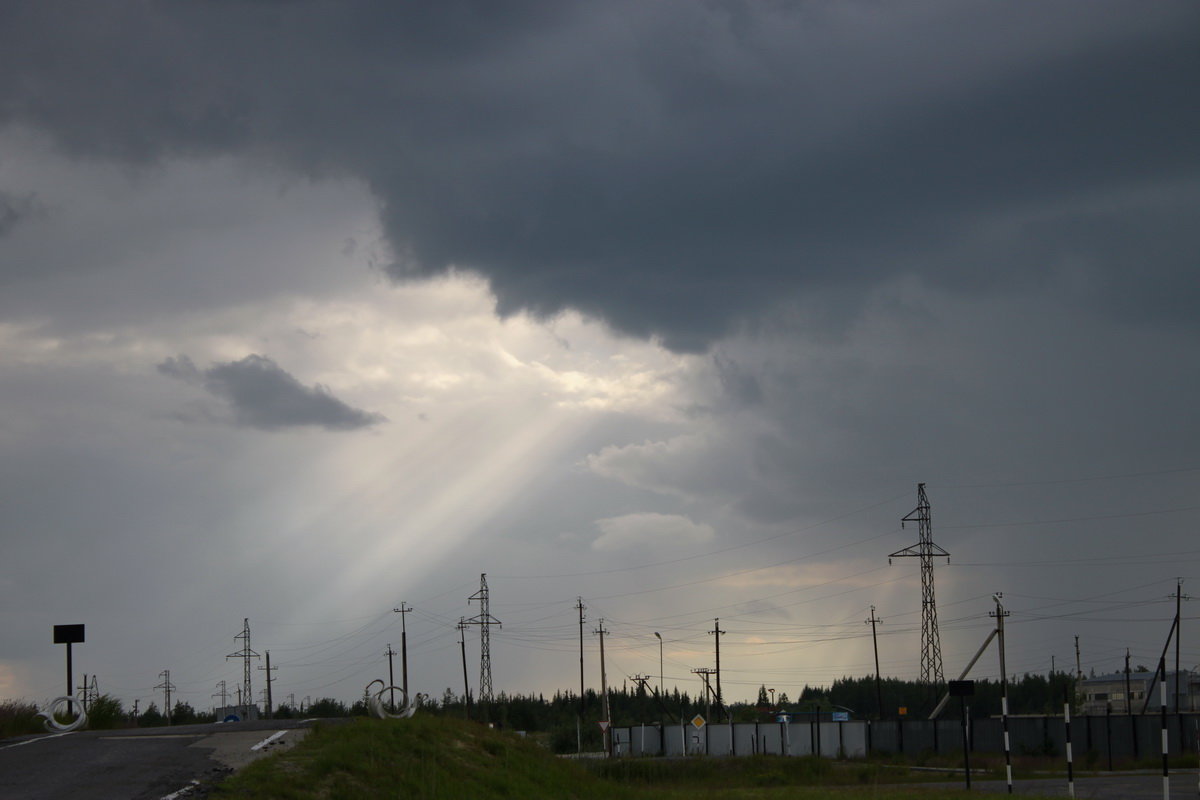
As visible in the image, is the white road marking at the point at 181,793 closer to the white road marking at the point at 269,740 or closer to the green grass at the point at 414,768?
the green grass at the point at 414,768

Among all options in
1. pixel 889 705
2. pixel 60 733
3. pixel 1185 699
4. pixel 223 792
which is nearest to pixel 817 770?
pixel 60 733

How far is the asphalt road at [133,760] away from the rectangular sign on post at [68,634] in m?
5.26

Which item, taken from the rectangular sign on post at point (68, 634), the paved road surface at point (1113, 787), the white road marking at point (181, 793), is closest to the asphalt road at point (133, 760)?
the white road marking at point (181, 793)

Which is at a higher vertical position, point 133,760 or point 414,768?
point 133,760

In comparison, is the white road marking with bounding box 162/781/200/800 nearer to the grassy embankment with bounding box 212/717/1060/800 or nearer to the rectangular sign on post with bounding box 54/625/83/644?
the grassy embankment with bounding box 212/717/1060/800

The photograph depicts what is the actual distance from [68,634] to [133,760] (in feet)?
36.5

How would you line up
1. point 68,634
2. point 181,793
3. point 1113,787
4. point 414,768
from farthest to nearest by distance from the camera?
point 1113,787, point 68,634, point 414,768, point 181,793

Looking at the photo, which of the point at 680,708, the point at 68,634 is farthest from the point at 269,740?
the point at 680,708

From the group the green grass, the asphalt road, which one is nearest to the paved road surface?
the green grass

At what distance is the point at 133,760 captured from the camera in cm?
1950

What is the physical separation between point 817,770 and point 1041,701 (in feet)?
385

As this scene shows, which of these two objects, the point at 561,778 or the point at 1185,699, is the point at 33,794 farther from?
the point at 1185,699

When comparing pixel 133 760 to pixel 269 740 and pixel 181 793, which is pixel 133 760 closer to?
pixel 269 740

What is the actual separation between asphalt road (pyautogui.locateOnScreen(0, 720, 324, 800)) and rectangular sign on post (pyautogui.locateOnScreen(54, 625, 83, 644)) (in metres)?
5.26
